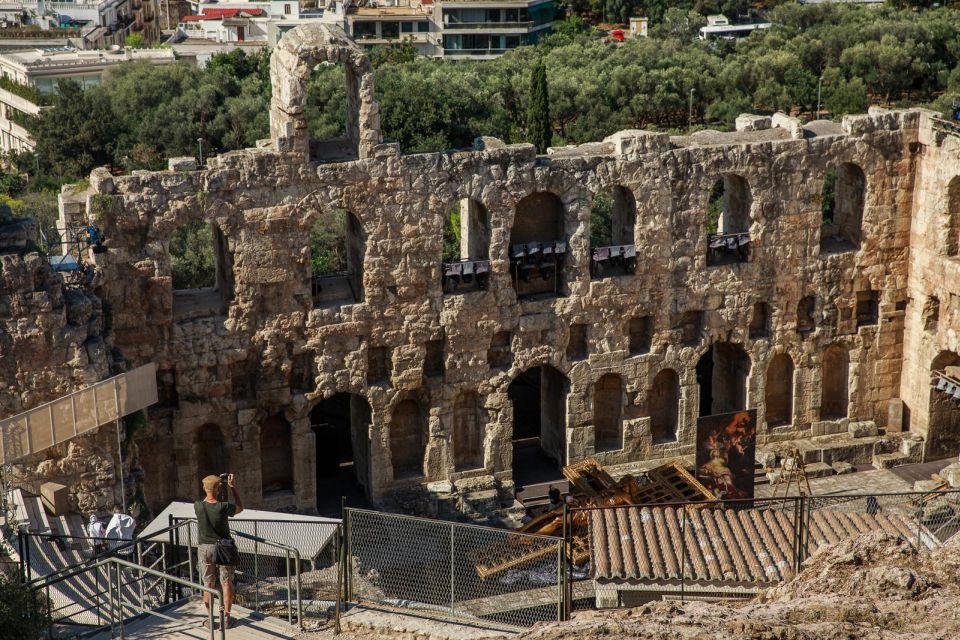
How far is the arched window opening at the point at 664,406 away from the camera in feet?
109

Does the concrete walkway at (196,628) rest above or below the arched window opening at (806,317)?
below

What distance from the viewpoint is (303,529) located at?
21719 millimetres

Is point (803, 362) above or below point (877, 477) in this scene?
above

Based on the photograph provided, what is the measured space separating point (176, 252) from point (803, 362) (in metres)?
17.5

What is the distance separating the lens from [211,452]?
97.5ft

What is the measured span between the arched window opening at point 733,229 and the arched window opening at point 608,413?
3.53m

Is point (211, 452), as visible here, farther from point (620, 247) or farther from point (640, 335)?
point (640, 335)

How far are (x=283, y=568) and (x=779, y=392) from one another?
49.3 ft

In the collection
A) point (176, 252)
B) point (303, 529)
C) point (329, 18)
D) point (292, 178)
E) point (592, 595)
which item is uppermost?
point (329, 18)

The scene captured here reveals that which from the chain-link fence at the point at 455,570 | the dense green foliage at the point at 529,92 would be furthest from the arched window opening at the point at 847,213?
the dense green foliage at the point at 529,92

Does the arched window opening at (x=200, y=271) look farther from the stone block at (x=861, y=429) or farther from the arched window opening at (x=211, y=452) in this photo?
the stone block at (x=861, y=429)

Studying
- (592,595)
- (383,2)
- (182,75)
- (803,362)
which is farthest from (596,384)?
(383,2)

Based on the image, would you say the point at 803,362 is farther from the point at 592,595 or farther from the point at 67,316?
the point at 67,316

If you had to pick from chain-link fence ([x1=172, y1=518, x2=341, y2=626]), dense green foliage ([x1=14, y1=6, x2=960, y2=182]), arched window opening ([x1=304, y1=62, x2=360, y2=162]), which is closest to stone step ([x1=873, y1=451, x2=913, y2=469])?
chain-link fence ([x1=172, y1=518, x2=341, y2=626])
